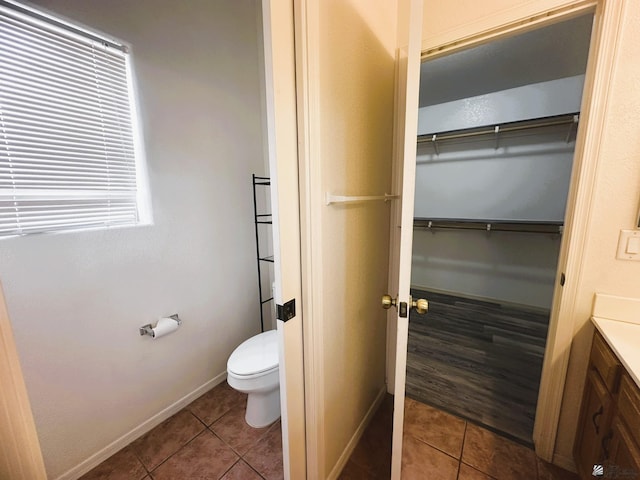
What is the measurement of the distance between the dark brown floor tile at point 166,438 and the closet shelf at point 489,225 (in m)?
3.13

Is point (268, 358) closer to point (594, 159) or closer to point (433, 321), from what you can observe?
point (594, 159)

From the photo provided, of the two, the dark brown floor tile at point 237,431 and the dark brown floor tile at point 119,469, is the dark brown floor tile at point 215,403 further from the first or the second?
the dark brown floor tile at point 119,469

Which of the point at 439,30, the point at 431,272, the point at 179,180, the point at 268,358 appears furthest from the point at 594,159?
the point at 431,272

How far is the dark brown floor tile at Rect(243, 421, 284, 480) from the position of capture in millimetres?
1370

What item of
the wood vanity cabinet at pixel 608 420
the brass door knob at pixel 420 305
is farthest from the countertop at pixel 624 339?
the brass door knob at pixel 420 305

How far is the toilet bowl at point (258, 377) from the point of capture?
4.92ft

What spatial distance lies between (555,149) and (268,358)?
345 cm

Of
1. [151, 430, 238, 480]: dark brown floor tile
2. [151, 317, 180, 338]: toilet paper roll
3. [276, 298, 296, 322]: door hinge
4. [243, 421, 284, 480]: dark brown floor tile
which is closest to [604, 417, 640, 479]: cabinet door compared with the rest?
[276, 298, 296, 322]: door hinge

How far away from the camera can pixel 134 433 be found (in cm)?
155

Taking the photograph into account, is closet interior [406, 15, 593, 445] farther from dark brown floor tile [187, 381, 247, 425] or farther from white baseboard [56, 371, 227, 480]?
white baseboard [56, 371, 227, 480]

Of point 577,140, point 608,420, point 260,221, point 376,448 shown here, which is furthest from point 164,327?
point 577,140

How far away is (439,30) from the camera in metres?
1.38

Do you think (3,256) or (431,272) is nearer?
(3,256)

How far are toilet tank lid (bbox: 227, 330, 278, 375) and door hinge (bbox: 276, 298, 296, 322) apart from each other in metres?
0.73
